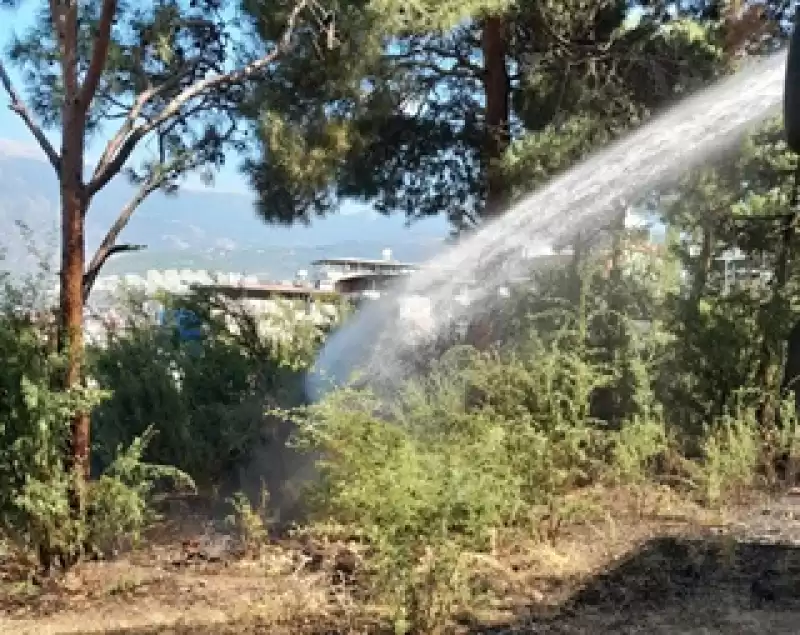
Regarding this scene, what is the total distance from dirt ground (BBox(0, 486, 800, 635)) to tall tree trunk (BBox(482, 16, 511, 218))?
3.69m

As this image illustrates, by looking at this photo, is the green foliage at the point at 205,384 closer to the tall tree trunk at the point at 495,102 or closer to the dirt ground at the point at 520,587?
the dirt ground at the point at 520,587

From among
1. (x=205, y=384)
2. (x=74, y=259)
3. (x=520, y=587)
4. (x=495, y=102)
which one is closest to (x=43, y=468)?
(x=74, y=259)

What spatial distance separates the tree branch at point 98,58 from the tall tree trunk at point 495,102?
13.1ft

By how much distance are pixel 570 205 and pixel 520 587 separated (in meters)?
3.85

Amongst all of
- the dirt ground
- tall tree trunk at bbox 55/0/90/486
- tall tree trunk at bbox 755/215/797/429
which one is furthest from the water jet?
tall tree trunk at bbox 55/0/90/486

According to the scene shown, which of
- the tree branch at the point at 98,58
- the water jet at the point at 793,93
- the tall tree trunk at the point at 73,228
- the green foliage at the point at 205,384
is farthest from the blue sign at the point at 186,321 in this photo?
the water jet at the point at 793,93

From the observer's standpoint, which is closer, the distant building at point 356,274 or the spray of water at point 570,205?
the spray of water at point 570,205

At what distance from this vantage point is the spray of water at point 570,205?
678 cm

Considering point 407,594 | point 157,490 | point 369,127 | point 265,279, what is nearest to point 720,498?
point 407,594

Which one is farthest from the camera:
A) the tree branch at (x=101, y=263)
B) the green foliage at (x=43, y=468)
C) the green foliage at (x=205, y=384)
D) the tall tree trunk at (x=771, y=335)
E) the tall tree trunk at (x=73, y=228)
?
the green foliage at (x=205, y=384)

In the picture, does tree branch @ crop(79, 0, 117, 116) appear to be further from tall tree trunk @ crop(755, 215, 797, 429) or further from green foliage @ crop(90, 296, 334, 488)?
tall tree trunk @ crop(755, 215, 797, 429)

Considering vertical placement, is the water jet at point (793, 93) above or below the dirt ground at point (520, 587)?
above

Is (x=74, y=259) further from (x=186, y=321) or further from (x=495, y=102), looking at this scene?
(x=495, y=102)

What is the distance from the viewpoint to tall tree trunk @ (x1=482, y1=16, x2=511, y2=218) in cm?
758
